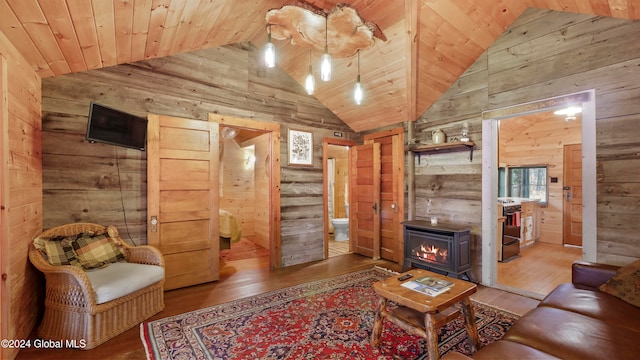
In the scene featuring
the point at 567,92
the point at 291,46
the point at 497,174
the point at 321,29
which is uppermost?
the point at 291,46

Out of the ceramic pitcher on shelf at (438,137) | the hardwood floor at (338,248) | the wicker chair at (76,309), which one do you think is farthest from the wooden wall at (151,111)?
the ceramic pitcher on shelf at (438,137)

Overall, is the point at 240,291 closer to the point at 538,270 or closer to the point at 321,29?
the point at 321,29

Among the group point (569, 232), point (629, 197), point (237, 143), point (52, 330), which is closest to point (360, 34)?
point (629, 197)

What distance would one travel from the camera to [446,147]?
3719 mm

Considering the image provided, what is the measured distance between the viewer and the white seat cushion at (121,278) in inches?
85.6

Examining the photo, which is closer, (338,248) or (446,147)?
(446,147)

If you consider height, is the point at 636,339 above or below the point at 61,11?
below

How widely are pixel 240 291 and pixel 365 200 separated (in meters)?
2.61

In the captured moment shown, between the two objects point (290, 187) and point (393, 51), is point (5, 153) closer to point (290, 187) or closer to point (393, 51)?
point (290, 187)

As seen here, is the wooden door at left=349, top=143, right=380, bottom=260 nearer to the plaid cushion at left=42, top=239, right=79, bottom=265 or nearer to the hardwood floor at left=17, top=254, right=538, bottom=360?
the hardwood floor at left=17, top=254, right=538, bottom=360

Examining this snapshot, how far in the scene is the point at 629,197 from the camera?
2.41 m

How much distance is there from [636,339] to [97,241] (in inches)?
161

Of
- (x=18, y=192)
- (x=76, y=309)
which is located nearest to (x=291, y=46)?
(x=18, y=192)

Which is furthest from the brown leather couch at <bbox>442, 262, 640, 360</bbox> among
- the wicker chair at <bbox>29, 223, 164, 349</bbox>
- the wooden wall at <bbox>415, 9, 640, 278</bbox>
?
the wicker chair at <bbox>29, 223, 164, 349</bbox>
